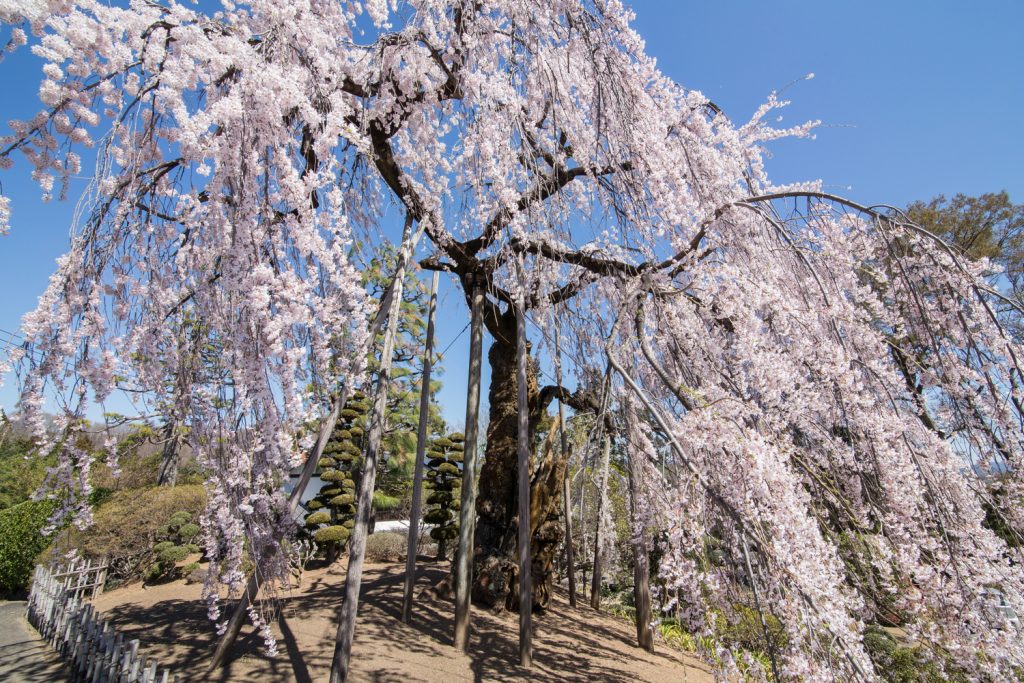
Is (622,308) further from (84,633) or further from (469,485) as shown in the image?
(84,633)

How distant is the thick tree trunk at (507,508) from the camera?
6.19 metres

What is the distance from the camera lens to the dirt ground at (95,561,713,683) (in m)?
4.12

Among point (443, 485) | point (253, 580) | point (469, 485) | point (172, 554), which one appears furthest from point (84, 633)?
point (443, 485)

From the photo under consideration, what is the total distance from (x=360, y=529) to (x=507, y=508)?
Answer: 2573 millimetres

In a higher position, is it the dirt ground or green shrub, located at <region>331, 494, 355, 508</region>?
green shrub, located at <region>331, 494, 355, 508</region>

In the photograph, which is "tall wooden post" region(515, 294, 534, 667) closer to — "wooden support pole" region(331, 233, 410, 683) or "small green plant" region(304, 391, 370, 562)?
"wooden support pole" region(331, 233, 410, 683)

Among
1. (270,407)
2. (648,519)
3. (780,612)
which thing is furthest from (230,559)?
(648,519)

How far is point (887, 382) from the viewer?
2.81m

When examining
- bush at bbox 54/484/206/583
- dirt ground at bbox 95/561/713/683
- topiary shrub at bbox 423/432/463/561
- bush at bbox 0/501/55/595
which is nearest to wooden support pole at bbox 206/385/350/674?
dirt ground at bbox 95/561/713/683

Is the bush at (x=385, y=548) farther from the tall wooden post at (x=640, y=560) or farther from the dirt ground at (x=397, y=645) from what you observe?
the tall wooden post at (x=640, y=560)

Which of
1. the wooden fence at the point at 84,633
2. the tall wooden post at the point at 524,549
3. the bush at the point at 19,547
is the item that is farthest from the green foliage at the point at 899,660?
the bush at the point at 19,547

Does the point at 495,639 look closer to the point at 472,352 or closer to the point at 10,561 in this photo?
the point at 472,352

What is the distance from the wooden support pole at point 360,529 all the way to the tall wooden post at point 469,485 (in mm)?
921

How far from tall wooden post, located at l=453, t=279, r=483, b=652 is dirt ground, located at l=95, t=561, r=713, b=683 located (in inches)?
13.5
